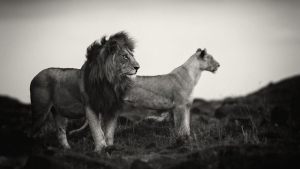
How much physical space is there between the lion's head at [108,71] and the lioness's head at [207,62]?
331 centimetres

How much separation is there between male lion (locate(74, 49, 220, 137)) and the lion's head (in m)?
2.03

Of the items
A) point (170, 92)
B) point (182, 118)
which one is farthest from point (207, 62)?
point (182, 118)

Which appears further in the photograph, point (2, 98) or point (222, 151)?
point (2, 98)

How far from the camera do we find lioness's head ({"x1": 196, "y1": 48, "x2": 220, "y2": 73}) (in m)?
10.1

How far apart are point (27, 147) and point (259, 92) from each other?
14949mm

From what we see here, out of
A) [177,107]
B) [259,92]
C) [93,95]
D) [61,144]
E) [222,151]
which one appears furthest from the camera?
[259,92]

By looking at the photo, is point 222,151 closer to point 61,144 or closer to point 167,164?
point 167,164

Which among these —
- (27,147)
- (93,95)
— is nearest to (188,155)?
(93,95)

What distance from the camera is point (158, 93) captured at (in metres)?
9.55

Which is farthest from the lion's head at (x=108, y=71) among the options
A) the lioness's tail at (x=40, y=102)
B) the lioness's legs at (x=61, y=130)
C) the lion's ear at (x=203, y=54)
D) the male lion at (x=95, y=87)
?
the lion's ear at (x=203, y=54)

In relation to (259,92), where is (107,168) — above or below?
below

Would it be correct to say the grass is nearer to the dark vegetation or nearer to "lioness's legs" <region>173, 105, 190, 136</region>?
the dark vegetation

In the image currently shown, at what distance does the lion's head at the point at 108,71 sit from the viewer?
6.96m

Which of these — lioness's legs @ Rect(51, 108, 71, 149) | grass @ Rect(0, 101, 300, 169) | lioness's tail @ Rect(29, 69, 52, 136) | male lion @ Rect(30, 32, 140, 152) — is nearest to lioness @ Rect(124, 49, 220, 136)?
grass @ Rect(0, 101, 300, 169)
